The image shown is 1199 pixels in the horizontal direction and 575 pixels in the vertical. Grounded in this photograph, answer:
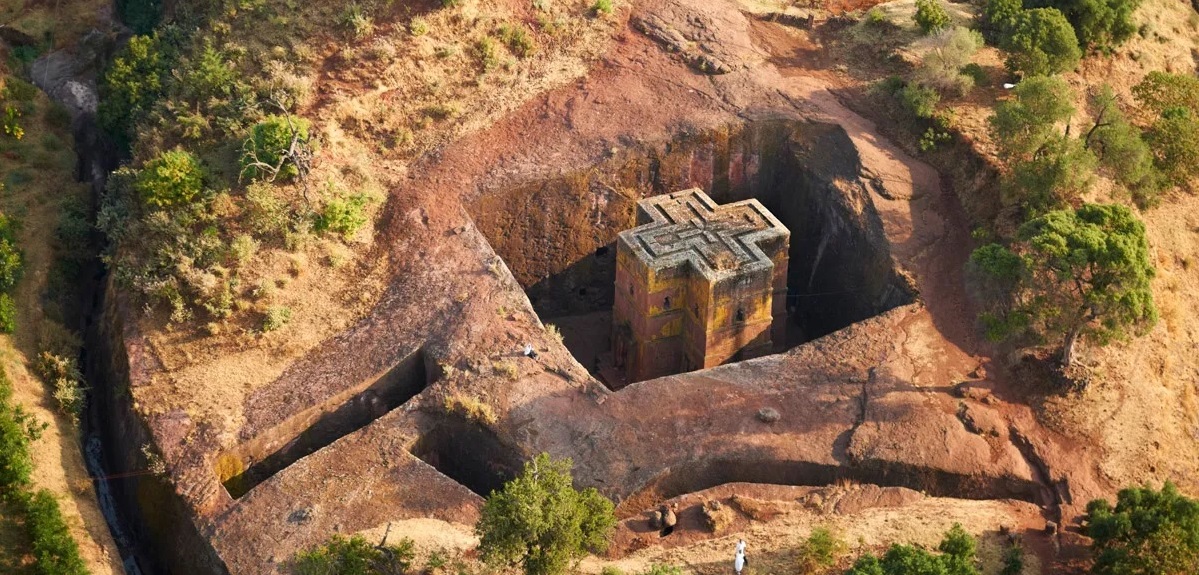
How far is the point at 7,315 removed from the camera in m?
26.0

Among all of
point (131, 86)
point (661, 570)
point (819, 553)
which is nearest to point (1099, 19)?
point (819, 553)

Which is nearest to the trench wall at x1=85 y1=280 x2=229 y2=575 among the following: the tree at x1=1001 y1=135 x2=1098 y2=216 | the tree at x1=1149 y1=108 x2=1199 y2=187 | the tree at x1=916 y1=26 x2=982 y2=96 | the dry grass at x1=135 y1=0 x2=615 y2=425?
the dry grass at x1=135 y1=0 x2=615 y2=425

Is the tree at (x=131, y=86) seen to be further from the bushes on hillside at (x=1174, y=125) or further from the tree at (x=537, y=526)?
the bushes on hillside at (x=1174, y=125)

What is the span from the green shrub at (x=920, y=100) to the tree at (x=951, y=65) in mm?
398

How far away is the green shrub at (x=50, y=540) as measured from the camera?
21.4 metres

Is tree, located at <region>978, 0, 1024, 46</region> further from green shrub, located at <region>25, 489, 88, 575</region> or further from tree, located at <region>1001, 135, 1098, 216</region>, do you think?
green shrub, located at <region>25, 489, 88, 575</region>

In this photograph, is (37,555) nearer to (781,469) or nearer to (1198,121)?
(781,469)

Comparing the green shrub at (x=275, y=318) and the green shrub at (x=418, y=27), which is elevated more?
the green shrub at (x=418, y=27)

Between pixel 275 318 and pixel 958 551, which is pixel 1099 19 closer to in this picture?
pixel 958 551

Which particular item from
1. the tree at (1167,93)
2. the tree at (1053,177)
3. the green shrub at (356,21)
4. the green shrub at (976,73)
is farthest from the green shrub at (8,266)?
the tree at (1167,93)

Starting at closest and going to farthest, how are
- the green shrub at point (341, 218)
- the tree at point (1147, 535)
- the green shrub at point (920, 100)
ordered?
1. the tree at point (1147, 535)
2. the green shrub at point (341, 218)
3. the green shrub at point (920, 100)

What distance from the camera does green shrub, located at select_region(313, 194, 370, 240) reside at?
87.6 feet

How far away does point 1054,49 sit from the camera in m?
30.5

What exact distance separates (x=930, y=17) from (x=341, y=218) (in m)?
16.7
